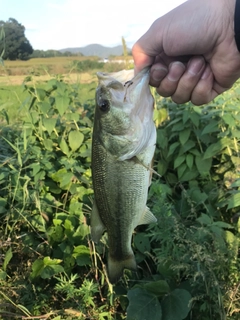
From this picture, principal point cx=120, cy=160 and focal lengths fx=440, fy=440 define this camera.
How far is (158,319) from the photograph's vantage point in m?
2.39

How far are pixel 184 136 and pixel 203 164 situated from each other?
266 millimetres

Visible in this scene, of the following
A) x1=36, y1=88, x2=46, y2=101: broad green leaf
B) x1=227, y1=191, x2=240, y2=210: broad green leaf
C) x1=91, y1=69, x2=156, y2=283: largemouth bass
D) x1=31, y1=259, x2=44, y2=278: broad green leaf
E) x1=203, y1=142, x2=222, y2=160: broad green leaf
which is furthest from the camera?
x1=36, y1=88, x2=46, y2=101: broad green leaf

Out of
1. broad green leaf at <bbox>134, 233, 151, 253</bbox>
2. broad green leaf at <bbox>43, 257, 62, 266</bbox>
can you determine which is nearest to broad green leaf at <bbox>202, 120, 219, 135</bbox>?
broad green leaf at <bbox>134, 233, 151, 253</bbox>

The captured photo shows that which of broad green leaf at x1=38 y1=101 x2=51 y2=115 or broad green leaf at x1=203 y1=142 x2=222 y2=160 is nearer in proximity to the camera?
broad green leaf at x1=203 y1=142 x2=222 y2=160

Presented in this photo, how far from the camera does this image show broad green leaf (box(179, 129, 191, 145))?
3447 millimetres

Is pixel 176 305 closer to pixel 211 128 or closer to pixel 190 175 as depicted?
pixel 190 175

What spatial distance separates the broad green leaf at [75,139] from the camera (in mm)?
3512

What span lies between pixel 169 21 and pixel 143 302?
4.93ft

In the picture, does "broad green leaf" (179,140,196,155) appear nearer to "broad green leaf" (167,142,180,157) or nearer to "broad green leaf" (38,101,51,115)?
"broad green leaf" (167,142,180,157)

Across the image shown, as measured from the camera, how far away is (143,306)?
8.02ft

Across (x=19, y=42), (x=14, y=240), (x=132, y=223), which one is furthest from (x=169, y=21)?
(x=19, y=42)

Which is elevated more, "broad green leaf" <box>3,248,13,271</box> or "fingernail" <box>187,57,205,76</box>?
"fingernail" <box>187,57,205,76</box>

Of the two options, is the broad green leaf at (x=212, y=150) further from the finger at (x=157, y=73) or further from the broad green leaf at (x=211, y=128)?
the finger at (x=157, y=73)

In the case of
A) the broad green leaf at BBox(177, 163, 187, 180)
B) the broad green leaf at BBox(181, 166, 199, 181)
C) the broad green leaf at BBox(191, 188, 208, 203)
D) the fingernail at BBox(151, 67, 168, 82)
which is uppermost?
the fingernail at BBox(151, 67, 168, 82)
